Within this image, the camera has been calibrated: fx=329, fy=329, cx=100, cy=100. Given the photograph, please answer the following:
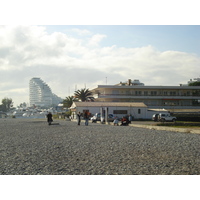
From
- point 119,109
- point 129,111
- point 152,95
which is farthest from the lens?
point 152,95

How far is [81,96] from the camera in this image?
86250 millimetres

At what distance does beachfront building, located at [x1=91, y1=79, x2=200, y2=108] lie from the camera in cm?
7806

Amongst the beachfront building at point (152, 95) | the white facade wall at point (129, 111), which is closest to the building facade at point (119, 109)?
the white facade wall at point (129, 111)

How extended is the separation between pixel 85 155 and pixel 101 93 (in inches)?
2772

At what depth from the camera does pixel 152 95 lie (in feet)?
261

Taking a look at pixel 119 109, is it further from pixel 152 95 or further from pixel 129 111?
pixel 152 95

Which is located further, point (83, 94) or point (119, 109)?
point (83, 94)

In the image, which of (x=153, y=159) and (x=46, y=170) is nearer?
(x=46, y=170)

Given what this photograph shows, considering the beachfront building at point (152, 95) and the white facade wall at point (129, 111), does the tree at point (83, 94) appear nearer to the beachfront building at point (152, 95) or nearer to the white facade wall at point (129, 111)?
the beachfront building at point (152, 95)

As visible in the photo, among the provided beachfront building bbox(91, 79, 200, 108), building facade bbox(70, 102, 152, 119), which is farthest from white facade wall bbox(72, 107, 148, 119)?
beachfront building bbox(91, 79, 200, 108)

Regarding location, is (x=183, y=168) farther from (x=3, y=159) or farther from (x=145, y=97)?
(x=145, y=97)

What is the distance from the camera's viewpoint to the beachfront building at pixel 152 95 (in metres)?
78.1

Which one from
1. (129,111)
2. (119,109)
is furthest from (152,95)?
(119,109)
